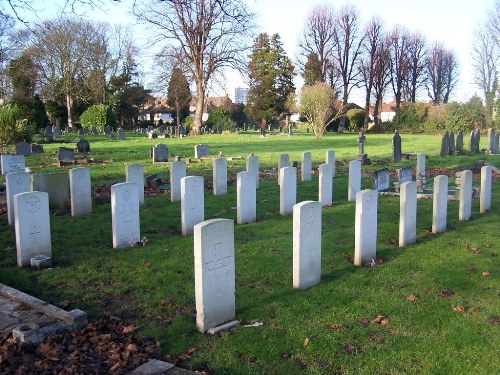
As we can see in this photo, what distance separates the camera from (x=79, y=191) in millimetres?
10906

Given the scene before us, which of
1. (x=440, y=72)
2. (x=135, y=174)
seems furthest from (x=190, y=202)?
(x=440, y=72)

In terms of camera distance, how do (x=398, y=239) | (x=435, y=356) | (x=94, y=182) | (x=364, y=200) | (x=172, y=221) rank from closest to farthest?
(x=435, y=356) → (x=364, y=200) → (x=398, y=239) → (x=172, y=221) → (x=94, y=182)

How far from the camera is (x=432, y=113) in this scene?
185 ft

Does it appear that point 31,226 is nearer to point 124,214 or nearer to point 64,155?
point 124,214

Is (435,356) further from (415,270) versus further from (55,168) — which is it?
(55,168)

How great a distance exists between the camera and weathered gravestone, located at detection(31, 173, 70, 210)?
1134cm

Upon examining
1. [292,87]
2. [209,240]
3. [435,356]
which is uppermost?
[292,87]

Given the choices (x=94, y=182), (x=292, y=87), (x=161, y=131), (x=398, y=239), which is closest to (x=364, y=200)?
(x=398, y=239)

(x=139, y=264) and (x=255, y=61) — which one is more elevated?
(x=255, y=61)

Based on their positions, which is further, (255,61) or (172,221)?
(255,61)

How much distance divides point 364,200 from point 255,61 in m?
60.2

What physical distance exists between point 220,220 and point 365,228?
299cm

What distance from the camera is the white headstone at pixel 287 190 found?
11062 mm

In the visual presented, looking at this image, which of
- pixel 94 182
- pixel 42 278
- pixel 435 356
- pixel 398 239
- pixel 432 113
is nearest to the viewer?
pixel 435 356
